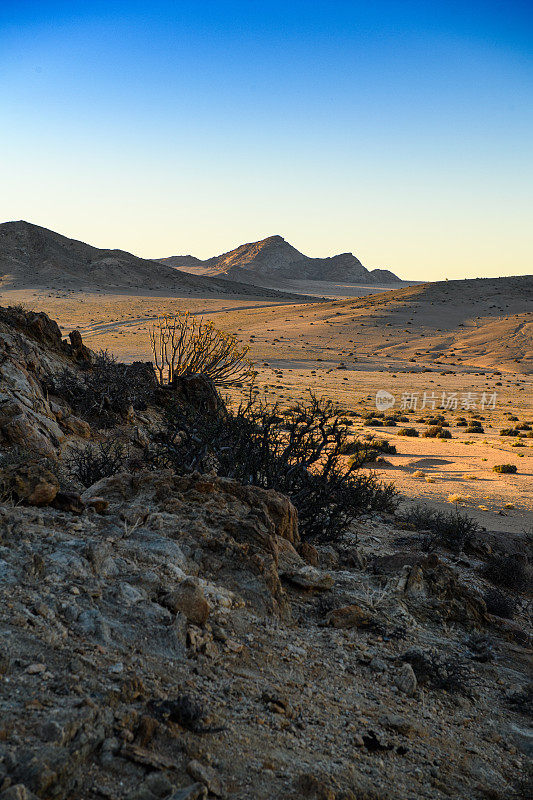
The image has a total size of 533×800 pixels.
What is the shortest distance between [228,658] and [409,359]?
4678cm

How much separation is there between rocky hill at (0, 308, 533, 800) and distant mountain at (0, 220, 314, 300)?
8799 centimetres

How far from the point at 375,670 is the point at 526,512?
8.55m

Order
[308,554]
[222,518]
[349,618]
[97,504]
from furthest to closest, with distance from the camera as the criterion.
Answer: [308,554], [222,518], [97,504], [349,618]

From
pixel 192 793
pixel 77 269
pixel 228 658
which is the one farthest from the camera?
pixel 77 269

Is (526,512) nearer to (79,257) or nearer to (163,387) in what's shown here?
(163,387)

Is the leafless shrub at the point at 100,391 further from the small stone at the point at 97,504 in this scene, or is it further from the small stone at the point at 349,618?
the small stone at the point at 349,618

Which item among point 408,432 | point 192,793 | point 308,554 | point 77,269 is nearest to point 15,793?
point 192,793

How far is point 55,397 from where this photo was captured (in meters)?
9.59

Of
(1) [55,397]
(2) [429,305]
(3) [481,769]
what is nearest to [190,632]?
(3) [481,769]

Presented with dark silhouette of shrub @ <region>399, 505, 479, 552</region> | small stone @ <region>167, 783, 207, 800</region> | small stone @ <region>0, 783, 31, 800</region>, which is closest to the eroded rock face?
small stone @ <region>167, 783, 207, 800</region>

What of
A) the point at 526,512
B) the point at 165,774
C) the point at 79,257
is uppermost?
the point at 79,257

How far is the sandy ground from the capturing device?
14.1 m

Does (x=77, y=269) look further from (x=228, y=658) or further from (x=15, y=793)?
(x=15, y=793)

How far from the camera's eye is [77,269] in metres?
99.4
